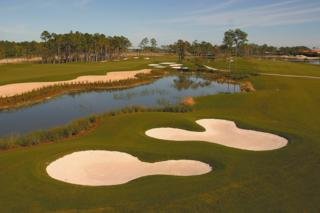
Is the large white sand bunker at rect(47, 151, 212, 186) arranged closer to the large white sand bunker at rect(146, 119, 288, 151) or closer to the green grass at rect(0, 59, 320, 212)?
the green grass at rect(0, 59, 320, 212)

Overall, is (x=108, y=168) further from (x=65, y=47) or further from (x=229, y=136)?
(x=65, y=47)

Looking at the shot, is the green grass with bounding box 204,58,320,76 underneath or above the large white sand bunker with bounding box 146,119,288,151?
above

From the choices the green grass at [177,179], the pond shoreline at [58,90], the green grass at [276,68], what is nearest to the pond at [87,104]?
the pond shoreline at [58,90]

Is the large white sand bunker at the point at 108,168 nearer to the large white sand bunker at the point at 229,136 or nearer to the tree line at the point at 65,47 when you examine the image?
the large white sand bunker at the point at 229,136

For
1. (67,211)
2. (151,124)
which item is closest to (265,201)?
(67,211)

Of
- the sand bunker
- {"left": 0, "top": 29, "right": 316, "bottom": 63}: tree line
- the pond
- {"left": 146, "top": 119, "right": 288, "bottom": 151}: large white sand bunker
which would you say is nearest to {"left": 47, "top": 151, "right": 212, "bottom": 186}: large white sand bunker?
{"left": 146, "top": 119, "right": 288, "bottom": 151}: large white sand bunker
